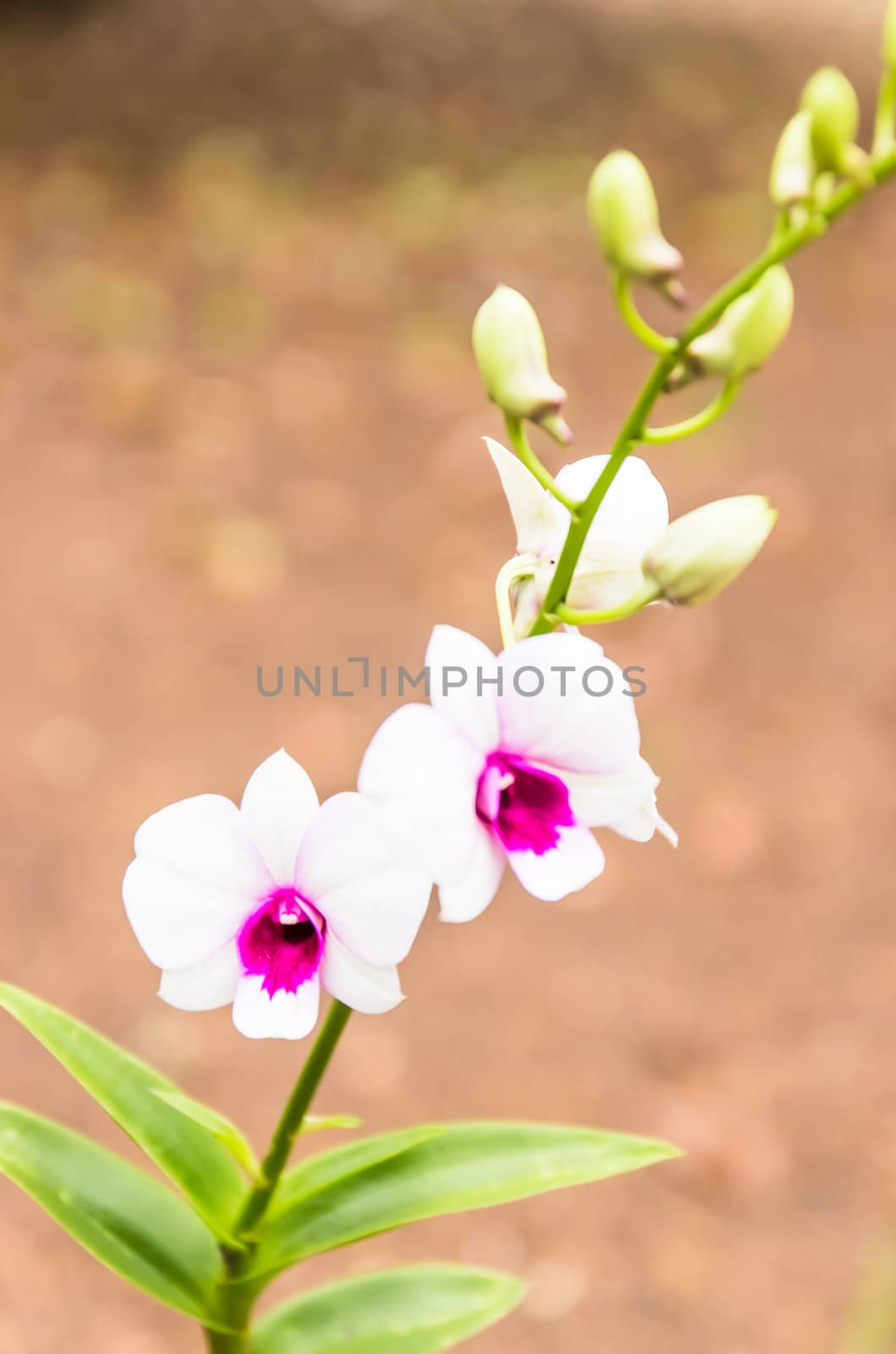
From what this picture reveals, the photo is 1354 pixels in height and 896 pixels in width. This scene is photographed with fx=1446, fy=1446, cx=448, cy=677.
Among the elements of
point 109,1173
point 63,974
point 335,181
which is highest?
point 335,181

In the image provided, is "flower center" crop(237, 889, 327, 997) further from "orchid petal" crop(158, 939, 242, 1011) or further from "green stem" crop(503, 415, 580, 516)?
"green stem" crop(503, 415, 580, 516)

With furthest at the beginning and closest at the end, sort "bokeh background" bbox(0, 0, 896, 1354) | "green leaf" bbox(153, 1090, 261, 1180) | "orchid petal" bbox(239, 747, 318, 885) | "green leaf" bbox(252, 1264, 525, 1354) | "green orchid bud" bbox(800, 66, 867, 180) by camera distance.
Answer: "bokeh background" bbox(0, 0, 896, 1354)
"green leaf" bbox(252, 1264, 525, 1354)
"green leaf" bbox(153, 1090, 261, 1180)
"orchid petal" bbox(239, 747, 318, 885)
"green orchid bud" bbox(800, 66, 867, 180)

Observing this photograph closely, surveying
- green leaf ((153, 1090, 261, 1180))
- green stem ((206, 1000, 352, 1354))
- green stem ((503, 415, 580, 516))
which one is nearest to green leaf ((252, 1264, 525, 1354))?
green stem ((206, 1000, 352, 1354))

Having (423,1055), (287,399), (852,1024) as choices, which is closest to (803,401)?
(287,399)

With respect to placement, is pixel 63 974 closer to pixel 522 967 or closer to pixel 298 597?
pixel 522 967

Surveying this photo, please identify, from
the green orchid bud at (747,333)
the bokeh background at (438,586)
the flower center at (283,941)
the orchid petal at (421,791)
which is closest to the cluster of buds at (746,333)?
the green orchid bud at (747,333)

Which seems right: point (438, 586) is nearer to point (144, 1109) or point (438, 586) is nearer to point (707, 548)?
point (144, 1109)
